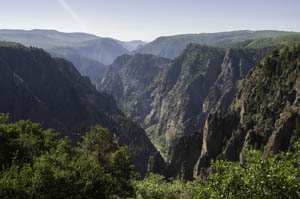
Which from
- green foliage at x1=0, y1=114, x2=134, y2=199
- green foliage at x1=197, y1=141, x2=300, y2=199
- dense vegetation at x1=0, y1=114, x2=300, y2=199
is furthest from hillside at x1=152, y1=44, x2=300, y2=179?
green foliage at x1=197, y1=141, x2=300, y2=199

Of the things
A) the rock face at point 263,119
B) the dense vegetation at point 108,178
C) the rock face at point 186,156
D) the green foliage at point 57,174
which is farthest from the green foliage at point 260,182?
the rock face at point 186,156

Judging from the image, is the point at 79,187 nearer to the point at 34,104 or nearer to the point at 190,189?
the point at 190,189

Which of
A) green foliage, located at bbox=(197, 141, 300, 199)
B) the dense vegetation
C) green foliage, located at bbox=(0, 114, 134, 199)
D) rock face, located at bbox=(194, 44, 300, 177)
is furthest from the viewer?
rock face, located at bbox=(194, 44, 300, 177)

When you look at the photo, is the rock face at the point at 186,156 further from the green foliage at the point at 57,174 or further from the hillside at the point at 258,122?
the green foliage at the point at 57,174

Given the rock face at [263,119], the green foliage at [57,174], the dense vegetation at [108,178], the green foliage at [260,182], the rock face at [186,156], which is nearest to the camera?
the green foliage at [260,182]

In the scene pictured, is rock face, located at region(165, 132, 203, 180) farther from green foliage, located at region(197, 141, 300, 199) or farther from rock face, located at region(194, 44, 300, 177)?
green foliage, located at region(197, 141, 300, 199)

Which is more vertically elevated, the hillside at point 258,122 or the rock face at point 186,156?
the hillside at point 258,122

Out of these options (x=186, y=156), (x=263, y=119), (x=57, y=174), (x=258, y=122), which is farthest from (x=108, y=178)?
(x=186, y=156)

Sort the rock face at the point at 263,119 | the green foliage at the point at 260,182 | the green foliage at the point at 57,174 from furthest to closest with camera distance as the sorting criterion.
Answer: the rock face at the point at 263,119
the green foliage at the point at 57,174
the green foliage at the point at 260,182
